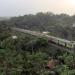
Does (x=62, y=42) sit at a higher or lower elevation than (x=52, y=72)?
higher

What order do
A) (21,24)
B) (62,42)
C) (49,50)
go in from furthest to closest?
(21,24) → (62,42) → (49,50)

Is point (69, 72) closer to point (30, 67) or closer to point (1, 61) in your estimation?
point (30, 67)

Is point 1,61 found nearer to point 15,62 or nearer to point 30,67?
point 15,62

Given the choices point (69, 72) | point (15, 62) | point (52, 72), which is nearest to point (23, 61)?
point (15, 62)

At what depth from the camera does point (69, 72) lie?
12.2 m

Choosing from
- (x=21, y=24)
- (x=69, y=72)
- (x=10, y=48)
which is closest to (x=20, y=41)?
(x=10, y=48)

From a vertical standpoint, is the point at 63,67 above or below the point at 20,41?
below

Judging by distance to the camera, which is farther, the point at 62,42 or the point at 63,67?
the point at 62,42

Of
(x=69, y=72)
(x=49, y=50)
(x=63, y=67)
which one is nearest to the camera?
(x=69, y=72)

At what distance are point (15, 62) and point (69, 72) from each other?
4.11 metres

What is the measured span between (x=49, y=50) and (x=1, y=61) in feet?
14.3

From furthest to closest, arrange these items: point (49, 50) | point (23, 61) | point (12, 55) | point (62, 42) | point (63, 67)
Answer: point (62, 42) → point (49, 50) → point (12, 55) → point (23, 61) → point (63, 67)

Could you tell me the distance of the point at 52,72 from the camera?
12.7 meters

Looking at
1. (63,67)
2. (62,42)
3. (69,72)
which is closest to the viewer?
(69,72)
